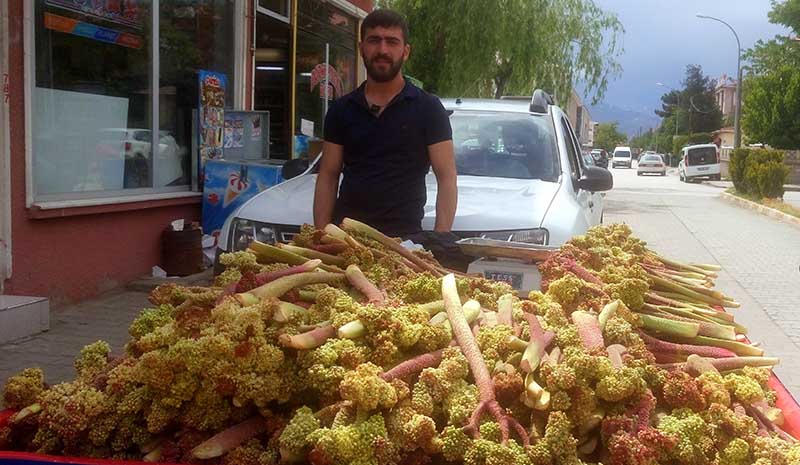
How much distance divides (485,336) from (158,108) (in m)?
7.10

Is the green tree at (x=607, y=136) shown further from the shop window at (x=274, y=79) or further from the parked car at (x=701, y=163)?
the shop window at (x=274, y=79)

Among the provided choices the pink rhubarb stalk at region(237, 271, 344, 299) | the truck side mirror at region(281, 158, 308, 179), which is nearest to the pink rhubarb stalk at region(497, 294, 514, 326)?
the pink rhubarb stalk at region(237, 271, 344, 299)

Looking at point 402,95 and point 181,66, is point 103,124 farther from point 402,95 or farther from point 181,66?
point 402,95

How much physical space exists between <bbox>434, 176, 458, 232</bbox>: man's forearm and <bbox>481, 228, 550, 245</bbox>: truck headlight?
0.68m

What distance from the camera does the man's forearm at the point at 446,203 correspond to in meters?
4.07

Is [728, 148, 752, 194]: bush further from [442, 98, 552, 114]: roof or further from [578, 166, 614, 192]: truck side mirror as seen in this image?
[578, 166, 614, 192]: truck side mirror

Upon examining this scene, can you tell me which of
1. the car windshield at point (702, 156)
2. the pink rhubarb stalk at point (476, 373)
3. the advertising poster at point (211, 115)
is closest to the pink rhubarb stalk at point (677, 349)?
the pink rhubarb stalk at point (476, 373)

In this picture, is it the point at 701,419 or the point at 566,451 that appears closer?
the point at 566,451

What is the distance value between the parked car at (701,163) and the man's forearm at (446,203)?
4424cm

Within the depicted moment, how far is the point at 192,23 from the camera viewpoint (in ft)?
30.5

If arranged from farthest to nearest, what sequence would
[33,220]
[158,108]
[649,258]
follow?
[158,108] → [33,220] → [649,258]

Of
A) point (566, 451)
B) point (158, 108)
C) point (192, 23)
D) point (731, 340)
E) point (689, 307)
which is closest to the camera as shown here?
point (566, 451)

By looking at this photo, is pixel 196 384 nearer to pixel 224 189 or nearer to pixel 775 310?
pixel 224 189

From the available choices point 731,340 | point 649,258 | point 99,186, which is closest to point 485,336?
point 731,340
